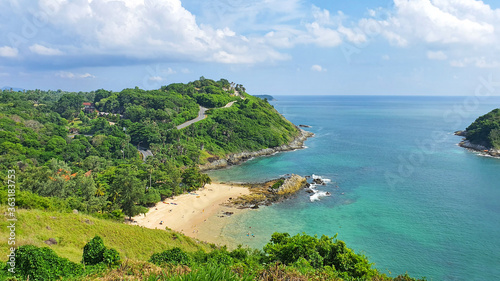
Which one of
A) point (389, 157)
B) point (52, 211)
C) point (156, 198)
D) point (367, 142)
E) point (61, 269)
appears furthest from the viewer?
point (367, 142)

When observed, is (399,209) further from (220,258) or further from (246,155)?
(246,155)

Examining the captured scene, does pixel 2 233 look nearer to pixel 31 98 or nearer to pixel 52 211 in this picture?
pixel 52 211

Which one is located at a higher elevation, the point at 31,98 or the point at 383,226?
the point at 31,98

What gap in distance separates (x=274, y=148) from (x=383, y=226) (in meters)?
53.4

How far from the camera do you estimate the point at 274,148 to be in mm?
92188

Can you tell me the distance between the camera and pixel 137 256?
23.3 meters

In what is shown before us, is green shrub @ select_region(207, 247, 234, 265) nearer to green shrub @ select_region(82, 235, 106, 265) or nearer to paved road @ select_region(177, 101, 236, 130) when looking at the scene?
green shrub @ select_region(82, 235, 106, 265)

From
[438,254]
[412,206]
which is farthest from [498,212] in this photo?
[438,254]

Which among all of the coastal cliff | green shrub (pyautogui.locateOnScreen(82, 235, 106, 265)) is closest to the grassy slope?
green shrub (pyautogui.locateOnScreen(82, 235, 106, 265))

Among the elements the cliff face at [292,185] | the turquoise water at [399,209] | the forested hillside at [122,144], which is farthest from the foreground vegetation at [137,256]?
the cliff face at [292,185]

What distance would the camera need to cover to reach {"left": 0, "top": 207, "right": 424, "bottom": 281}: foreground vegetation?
12.9m

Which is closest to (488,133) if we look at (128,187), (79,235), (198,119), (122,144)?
(198,119)

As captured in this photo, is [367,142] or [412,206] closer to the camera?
[412,206]

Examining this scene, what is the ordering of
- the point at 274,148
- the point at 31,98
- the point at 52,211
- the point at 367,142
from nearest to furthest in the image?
the point at 52,211 → the point at 274,148 → the point at 367,142 → the point at 31,98
